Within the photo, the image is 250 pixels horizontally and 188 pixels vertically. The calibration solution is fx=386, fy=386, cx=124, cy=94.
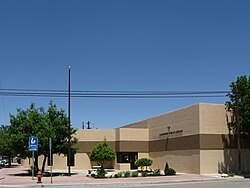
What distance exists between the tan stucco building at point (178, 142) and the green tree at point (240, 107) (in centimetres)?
120

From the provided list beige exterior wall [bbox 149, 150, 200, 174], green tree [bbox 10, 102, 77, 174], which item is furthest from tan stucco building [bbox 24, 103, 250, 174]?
green tree [bbox 10, 102, 77, 174]

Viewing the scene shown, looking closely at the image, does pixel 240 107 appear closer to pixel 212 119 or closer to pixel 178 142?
pixel 212 119

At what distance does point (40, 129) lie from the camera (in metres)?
Answer: 34.1

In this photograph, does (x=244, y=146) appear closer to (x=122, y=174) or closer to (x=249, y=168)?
(x=249, y=168)

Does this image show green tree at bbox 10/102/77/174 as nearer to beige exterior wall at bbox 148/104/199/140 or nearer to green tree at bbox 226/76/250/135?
beige exterior wall at bbox 148/104/199/140

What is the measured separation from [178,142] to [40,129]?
47.2ft

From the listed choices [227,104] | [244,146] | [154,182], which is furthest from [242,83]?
[154,182]

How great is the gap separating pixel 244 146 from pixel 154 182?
44.2ft

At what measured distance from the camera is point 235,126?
35781 millimetres

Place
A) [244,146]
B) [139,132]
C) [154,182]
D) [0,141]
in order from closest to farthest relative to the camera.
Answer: [154,182] → [244,146] → [139,132] → [0,141]

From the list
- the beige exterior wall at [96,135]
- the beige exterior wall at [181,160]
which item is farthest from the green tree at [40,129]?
the beige exterior wall at [96,135]

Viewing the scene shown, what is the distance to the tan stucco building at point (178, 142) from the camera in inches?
1411

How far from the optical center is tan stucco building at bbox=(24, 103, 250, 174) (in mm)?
35844

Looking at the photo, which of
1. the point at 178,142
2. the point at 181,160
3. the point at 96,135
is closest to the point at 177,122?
the point at 178,142
